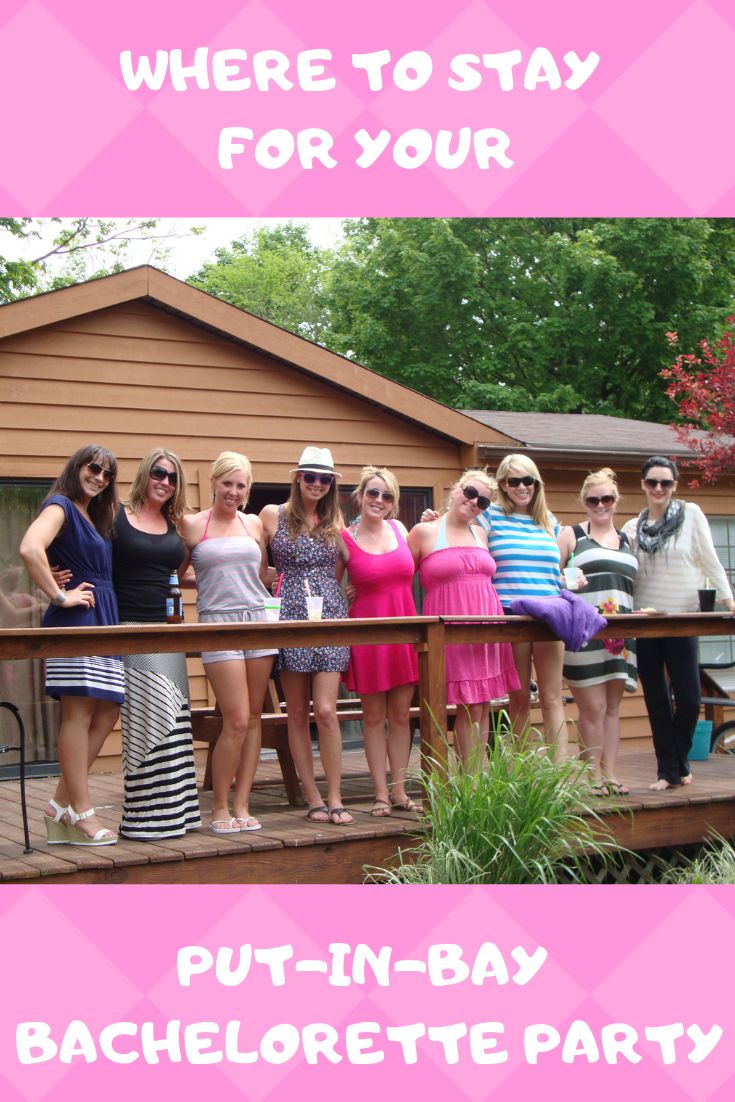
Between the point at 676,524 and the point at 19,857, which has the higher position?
the point at 676,524

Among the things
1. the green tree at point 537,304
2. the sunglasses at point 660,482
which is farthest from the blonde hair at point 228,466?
the green tree at point 537,304

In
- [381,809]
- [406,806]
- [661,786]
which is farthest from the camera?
[661,786]

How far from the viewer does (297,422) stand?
8.32m

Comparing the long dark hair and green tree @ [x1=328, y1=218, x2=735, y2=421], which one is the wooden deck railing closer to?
the long dark hair

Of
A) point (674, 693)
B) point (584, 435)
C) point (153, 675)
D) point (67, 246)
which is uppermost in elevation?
point (67, 246)

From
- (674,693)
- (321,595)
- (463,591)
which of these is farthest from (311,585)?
(674,693)

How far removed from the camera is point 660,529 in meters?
5.96

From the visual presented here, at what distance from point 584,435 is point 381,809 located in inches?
226

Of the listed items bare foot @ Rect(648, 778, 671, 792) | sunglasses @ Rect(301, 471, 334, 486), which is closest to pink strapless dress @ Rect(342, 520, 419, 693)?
sunglasses @ Rect(301, 471, 334, 486)

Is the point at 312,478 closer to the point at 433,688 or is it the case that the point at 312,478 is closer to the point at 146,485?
the point at 146,485

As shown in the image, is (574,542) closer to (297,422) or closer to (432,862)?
(432,862)

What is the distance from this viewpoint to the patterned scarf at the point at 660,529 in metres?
5.94

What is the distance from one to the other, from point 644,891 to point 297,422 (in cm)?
473

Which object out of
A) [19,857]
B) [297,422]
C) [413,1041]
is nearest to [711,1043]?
[413,1041]
